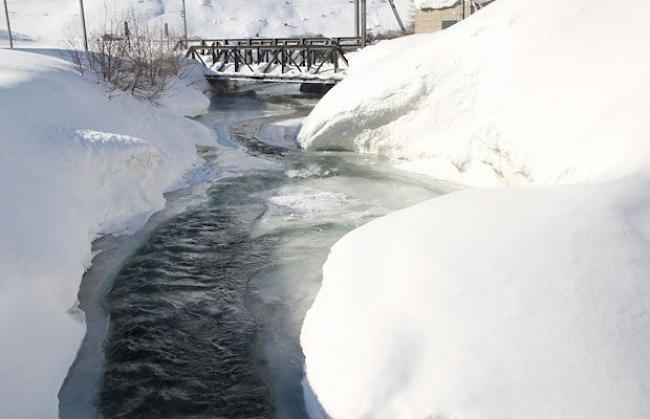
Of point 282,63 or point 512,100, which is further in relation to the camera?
point 282,63

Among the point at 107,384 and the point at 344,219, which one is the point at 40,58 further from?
the point at 107,384

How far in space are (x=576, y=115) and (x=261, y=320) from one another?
6.84 metres

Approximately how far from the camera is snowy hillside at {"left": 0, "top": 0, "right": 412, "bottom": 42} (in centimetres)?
6819

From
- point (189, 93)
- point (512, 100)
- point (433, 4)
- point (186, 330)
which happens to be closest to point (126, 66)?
point (189, 93)

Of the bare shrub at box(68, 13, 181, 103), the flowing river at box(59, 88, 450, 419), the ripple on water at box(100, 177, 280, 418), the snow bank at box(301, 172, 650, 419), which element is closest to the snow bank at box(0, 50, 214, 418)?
the flowing river at box(59, 88, 450, 419)

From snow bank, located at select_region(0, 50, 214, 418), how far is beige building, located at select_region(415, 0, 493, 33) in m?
20.6

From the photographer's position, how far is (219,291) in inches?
327

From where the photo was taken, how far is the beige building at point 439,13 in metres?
32.0

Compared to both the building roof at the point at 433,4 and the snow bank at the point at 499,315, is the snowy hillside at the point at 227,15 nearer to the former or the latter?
the building roof at the point at 433,4

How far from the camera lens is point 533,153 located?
36.9 feet

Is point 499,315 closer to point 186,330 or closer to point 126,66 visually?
point 186,330

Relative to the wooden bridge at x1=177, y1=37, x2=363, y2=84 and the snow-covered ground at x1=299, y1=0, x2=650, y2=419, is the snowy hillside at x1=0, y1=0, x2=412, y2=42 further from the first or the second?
the snow-covered ground at x1=299, y1=0, x2=650, y2=419

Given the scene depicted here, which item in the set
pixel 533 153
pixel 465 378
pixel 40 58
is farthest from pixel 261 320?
pixel 40 58

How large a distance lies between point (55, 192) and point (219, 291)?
2837 mm
